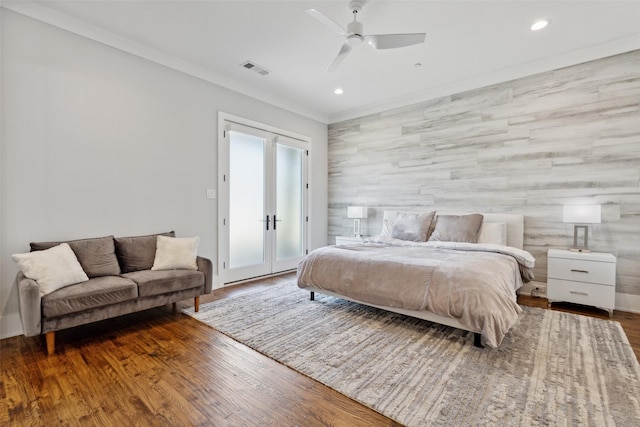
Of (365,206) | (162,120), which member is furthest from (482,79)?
(162,120)

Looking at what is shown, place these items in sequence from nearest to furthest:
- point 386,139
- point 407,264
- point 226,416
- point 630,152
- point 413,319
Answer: point 226,416 < point 407,264 < point 413,319 < point 630,152 < point 386,139

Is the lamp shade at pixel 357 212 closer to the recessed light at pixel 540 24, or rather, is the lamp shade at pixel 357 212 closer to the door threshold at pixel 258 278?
the door threshold at pixel 258 278

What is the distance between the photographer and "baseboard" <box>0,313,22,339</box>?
2549 millimetres

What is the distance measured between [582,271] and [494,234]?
0.93 m

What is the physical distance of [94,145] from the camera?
306 cm

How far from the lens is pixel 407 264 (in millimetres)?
2725

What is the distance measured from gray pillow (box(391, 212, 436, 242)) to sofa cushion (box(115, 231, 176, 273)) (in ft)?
10.5

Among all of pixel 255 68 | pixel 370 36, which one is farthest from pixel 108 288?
pixel 370 36

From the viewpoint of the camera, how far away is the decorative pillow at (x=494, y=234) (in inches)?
148

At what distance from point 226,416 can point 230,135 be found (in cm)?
361

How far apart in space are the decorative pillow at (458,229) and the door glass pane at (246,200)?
105 inches

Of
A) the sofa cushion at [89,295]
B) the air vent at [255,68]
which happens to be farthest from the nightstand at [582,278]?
the sofa cushion at [89,295]

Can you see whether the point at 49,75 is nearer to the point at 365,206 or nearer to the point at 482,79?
the point at 365,206

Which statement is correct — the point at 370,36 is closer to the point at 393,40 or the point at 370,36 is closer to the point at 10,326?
the point at 393,40
